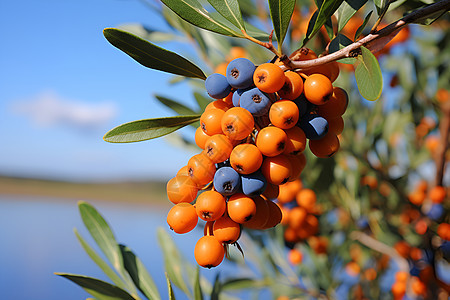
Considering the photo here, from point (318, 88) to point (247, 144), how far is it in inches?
5.6

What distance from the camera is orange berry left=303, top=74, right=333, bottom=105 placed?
0.57 metres

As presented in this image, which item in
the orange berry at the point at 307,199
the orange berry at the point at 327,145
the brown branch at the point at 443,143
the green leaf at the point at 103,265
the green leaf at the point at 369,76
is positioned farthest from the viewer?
the brown branch at the point at 443,143

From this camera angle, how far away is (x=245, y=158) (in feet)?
1.90

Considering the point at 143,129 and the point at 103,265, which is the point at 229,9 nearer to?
the point at 143,129

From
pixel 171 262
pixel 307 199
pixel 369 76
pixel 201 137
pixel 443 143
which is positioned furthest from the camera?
pixel 443 143

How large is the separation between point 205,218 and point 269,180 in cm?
12

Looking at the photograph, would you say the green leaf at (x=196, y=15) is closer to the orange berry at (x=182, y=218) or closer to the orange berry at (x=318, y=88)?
the orange berry at (x=318, y=88)

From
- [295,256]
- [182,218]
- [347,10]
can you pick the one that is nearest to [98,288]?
[182,218]

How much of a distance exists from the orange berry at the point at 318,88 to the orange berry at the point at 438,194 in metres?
1.29

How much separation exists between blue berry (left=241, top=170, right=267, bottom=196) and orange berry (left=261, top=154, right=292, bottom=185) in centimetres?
1

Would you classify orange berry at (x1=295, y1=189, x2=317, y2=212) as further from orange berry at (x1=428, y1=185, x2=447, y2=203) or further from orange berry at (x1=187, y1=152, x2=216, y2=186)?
orange berry at (x1=187, y1=152, x2=216, y2=186)

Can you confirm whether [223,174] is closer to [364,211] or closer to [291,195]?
[291,195]

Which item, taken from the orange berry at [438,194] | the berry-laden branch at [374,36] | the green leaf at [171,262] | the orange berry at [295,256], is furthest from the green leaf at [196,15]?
the orange berry at [438,194]

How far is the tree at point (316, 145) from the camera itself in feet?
1.93
